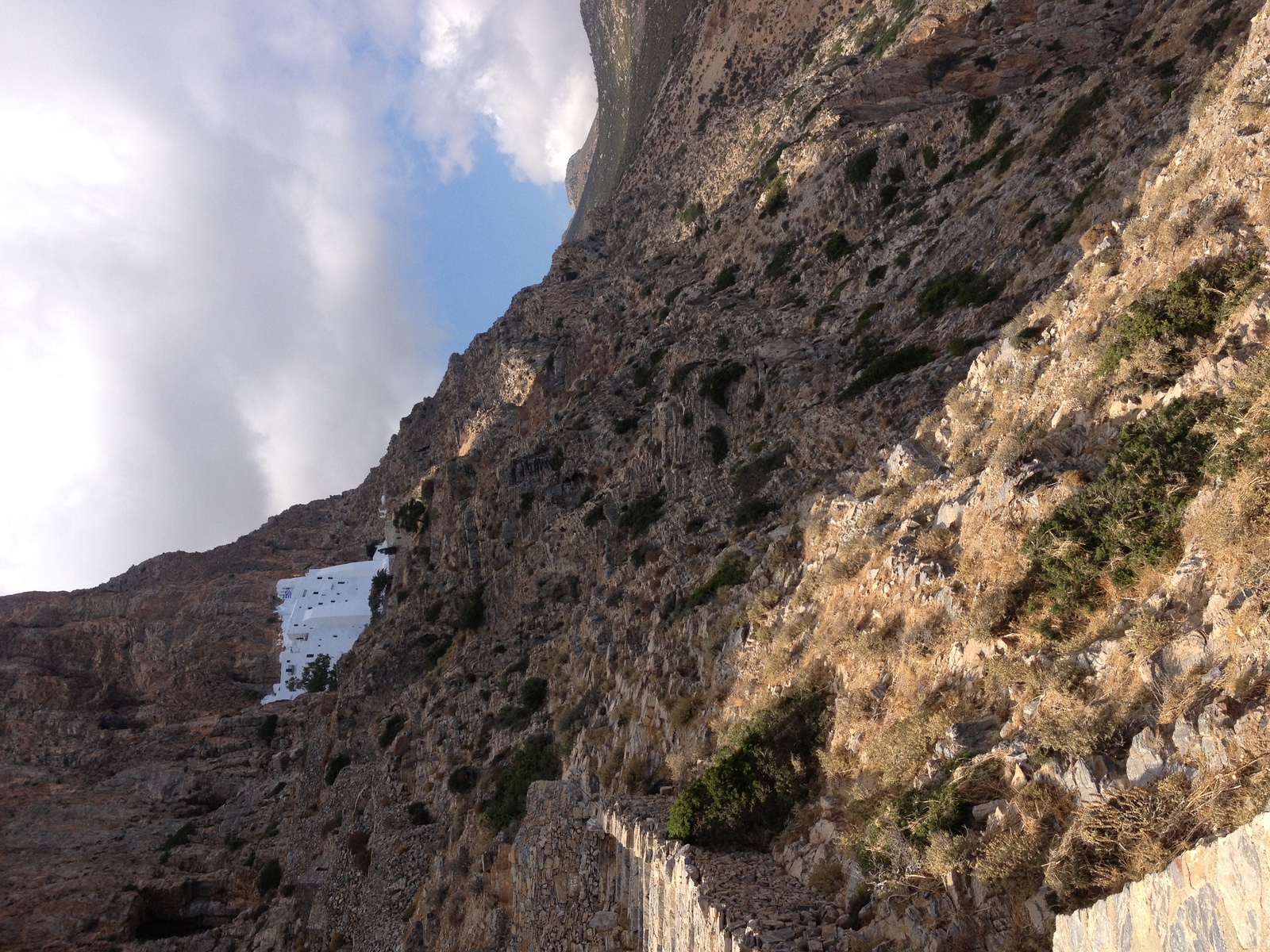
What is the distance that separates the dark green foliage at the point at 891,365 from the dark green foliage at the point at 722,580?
774 centimetres

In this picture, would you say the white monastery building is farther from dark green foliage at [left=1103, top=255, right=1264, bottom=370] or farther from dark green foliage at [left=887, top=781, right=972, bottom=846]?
dark green foliage at [left=1103, top=255, right=1264, bottom=370]

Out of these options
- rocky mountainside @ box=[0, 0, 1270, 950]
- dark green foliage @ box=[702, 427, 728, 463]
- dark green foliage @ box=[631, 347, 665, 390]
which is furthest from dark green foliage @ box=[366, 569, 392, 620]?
dark green foliage @ box=[702, 427, 728, 463]

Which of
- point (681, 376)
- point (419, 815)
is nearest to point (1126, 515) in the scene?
point (419, 815)

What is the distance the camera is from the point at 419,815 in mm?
25766

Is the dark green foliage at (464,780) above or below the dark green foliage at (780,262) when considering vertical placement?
below

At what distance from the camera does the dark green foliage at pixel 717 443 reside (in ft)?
94.4

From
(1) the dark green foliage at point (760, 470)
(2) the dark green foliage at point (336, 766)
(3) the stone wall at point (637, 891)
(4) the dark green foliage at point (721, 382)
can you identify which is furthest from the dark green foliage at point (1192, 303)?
(2) the dark green foliage at point (336, 766)

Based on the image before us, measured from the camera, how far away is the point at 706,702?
47.0ft

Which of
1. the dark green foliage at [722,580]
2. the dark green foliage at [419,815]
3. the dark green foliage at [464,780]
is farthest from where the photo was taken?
the dark green foliage at [419,815]

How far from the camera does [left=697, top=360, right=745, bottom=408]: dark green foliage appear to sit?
2972 cm

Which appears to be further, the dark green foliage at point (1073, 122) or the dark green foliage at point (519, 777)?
the dark green foliage at point (1073, 122)

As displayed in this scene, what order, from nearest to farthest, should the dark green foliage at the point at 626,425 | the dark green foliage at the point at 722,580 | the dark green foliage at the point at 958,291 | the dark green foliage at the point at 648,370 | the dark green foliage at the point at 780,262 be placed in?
the dark green foliage at the point at 722,580
the dark green foliage at the point at 958,291
the dark green foliage at the point at 626,425
the dark green foliage at the point at 780,262
the dark green foliage at the point at 648,370

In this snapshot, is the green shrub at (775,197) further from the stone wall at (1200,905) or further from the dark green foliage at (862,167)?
the stone wall at (1200,905)

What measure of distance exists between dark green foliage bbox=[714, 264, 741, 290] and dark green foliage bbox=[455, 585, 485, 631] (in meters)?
19.7
